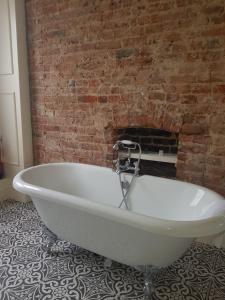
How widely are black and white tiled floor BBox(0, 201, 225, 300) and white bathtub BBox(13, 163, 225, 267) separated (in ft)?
0.62

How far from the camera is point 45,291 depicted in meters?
1.67

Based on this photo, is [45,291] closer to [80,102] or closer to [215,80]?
[80,102]

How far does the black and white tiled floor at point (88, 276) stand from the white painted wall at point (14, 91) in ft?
3.59

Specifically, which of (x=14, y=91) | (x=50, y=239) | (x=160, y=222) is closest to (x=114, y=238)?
(x=160, y=222)

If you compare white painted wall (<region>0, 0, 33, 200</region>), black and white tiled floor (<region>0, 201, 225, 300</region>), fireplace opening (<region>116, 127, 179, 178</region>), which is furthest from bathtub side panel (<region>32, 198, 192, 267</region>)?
white painted wall (<region>0, 0, 33, 200</region>)

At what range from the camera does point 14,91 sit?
288 centimetres

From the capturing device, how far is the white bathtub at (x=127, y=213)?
135 centimetres

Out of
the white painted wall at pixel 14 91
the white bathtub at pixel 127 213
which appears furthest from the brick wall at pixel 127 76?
the white bathtub at pixel 127 213

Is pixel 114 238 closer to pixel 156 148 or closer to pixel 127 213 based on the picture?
pixel 127 213

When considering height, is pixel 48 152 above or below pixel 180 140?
below

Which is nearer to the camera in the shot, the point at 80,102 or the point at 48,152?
the point at 80,102

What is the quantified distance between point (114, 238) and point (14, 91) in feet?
6.67

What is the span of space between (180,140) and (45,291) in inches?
58.7

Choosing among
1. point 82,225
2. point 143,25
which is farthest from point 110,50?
point 82,225
